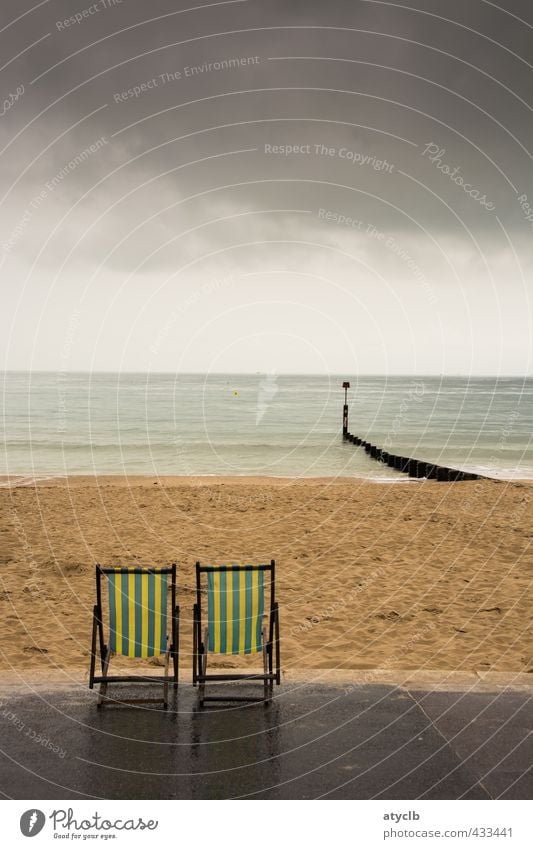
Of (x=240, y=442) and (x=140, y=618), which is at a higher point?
(x=140, y=618)

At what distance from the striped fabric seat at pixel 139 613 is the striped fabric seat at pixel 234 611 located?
1.37ft

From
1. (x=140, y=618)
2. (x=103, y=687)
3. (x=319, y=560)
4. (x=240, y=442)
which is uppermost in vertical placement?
(x=140, y=618)

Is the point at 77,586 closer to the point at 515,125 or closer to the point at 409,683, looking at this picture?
the point at 409,683

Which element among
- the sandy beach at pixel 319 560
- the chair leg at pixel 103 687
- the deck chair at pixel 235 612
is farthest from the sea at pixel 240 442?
the chair leg at pixel 103 687

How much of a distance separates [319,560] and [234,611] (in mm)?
5580

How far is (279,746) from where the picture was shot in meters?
4.04

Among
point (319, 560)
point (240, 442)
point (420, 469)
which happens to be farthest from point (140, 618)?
point (240, 442)

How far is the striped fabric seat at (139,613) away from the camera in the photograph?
4996mm

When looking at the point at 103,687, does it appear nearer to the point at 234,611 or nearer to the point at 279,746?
the point at 234,611

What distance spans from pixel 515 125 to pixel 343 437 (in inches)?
1237

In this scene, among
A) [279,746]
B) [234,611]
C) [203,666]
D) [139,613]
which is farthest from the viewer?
[234,611]

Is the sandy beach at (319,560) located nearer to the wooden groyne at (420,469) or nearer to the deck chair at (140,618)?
the deck chair at (140,618)

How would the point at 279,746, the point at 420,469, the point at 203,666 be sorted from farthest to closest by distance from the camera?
1. the point at 420,469
2. the point at 203,666
3. the point at 279,746

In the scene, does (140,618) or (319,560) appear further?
(319,560)
